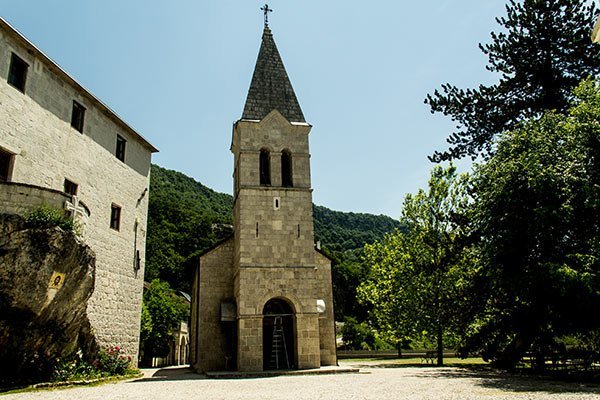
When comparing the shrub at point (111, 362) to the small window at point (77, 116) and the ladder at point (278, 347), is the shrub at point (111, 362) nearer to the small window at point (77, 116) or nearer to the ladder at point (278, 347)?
the ladder at point (278, 347)

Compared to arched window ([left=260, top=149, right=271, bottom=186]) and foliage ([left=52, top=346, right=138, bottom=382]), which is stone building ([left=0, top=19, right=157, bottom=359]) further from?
arched window ([left=260, top=149, right=271, bottom=186])

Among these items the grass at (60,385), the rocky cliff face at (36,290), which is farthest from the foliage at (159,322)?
the rocky cliff face at (36,290)

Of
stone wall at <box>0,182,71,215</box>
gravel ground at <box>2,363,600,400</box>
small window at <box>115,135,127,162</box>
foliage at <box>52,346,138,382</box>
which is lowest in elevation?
gravel ground at <box>2,363,600,400</box>

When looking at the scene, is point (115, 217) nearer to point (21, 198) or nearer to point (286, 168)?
point (21, 198)

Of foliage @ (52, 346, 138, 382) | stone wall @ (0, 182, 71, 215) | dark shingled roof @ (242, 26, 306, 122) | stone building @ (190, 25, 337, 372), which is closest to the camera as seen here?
stone wall @ (0, 182, 71, 215)

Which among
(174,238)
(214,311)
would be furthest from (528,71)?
(174,238)

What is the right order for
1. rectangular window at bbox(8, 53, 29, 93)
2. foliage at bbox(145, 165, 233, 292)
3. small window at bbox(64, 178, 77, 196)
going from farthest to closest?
1. foliage at bbox(145, 165, 233, 292)
2. small window at bbox(64, 178, 77, 196)
3. rectangular window at bbox(8, 53, 29, 93)

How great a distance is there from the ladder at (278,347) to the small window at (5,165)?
12.9 m

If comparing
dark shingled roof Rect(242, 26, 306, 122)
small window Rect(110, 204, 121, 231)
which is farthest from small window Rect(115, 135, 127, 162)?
dark shingled roof Rect(242, 26, 306, 122)

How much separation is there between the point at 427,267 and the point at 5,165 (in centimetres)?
2180

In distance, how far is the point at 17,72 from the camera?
17.7m

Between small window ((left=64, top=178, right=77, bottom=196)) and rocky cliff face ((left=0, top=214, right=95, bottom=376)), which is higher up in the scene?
small window ((left=64, top=178, right=77, bottom=196))

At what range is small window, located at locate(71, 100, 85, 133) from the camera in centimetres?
2077

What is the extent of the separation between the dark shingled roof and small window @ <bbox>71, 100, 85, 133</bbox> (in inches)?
311
